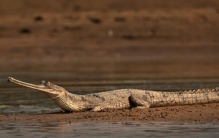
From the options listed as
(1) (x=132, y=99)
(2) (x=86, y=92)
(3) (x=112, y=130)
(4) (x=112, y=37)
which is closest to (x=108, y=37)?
(4) (x=112, y=37)

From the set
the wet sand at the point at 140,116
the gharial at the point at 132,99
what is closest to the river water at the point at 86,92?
the wet sand at the point at 140,116

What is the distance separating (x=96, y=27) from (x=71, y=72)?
1109 centimetres

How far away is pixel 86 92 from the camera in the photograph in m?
14.1

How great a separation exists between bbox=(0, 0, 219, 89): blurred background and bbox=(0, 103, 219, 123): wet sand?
8.57 metres

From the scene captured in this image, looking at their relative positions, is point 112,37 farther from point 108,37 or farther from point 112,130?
point 112,130

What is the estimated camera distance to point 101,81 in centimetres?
1672

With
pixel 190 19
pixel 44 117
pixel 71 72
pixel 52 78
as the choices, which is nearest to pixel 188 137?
pixel 44 117

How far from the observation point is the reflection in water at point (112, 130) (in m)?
8.34

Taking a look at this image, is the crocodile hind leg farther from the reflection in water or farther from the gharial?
the reflection in water

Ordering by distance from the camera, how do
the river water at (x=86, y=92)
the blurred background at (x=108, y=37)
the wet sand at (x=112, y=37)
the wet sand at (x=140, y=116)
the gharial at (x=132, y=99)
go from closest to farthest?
the river water at (x=86, y=92) → the wet sand at (x=140, y=116) → the gharial at (x=132, y=99) → the blurred background at (x=108, y=37) → the wet sand at (x=112, y=37)

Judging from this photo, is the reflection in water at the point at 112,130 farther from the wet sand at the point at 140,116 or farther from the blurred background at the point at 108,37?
the blurred background at the point at 108,37

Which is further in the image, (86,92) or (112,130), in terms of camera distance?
(86,92)

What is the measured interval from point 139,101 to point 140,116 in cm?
85

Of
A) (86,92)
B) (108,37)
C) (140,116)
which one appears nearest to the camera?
(140,116)
